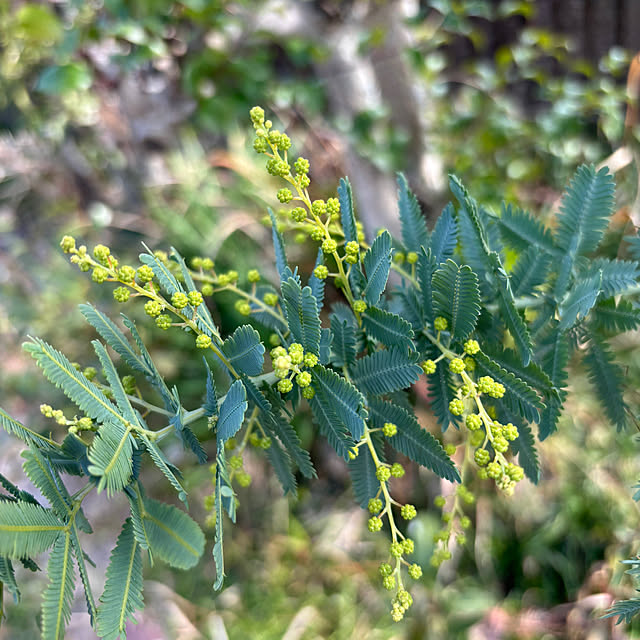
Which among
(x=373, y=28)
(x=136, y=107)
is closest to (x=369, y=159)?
(x=373, y=28)

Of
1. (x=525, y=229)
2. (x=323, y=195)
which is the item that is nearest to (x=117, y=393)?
(x=525, y=229)

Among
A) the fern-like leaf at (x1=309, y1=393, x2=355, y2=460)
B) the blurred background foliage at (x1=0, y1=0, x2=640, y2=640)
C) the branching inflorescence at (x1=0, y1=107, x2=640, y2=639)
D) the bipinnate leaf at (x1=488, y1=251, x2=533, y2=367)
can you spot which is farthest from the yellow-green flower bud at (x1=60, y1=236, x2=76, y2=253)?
the blurred background foliage at (x1=0, y1=0, x2=640, y2=640)

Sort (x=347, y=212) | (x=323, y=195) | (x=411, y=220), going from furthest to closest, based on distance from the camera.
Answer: (x=323, y=195)
(x=411, y=220)
(x=347, y=212)

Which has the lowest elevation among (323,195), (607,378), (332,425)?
(323,195)

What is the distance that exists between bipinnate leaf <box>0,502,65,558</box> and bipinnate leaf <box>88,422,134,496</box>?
0.06 metres

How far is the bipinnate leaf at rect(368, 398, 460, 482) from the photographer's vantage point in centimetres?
44

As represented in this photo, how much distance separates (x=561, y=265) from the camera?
58 centimetres

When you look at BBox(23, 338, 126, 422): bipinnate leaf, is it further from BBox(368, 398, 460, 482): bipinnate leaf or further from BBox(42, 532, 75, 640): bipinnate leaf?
BBox(368, 398, 460, 482): bipinnate leaf

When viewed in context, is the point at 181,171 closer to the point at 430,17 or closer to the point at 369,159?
the point at 369,159

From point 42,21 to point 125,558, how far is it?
1486 millimetres

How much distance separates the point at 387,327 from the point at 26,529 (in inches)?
12.5

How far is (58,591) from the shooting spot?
37cm

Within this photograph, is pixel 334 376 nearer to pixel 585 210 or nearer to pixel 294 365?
pixel 294 365

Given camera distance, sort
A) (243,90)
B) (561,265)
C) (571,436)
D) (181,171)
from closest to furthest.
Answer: (561,265) < (571,436) < (243,90) < (181,171)
